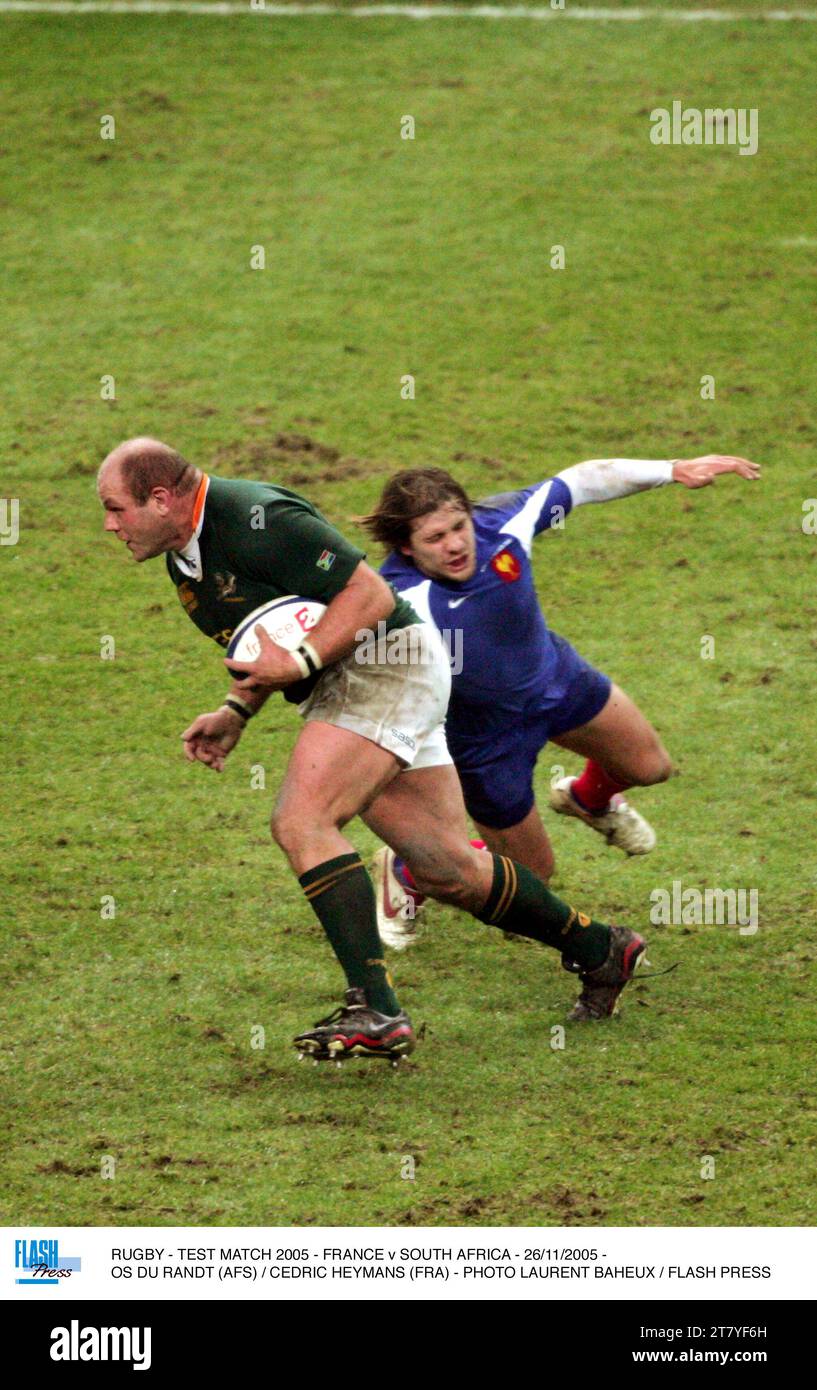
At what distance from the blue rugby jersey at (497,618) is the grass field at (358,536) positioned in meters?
0.88

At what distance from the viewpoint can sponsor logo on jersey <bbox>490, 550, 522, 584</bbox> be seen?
6043mm

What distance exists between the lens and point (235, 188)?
14.2 metres

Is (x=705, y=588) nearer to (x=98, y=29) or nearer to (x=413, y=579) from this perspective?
(x=413, y=579)

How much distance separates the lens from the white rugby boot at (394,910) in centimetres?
640

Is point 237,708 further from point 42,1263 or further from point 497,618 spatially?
point 42,1263

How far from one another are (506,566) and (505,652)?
0.91 feet

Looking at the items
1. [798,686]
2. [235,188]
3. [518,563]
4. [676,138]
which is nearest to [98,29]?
[235,188]

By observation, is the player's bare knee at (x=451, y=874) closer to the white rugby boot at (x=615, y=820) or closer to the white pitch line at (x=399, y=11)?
the white rugby boot at (x=615, y=820)

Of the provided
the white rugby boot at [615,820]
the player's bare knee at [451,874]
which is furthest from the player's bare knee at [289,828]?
the white rugby boot at [615,820]

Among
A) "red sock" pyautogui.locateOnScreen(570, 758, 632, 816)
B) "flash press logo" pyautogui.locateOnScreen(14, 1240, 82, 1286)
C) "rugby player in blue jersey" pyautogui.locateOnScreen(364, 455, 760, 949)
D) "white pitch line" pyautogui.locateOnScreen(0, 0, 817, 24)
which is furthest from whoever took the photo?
"white pitch line" pyautogui.locateOnScreen(0, 0, 817, 24)

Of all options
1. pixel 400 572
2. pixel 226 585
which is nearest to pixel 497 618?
pixel 400 572

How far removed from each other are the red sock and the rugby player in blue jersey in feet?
0.21

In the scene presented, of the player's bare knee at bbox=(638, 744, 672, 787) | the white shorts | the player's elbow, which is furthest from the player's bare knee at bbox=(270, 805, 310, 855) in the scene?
the player's bare knee at bbox=(638, 744, 672, 787)

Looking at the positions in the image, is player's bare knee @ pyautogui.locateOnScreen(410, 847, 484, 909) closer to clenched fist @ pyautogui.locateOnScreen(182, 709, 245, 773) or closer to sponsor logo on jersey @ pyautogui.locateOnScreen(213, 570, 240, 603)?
clenched fist @ pyautogui.locateOnScreen(182, 709, 245, 773)
